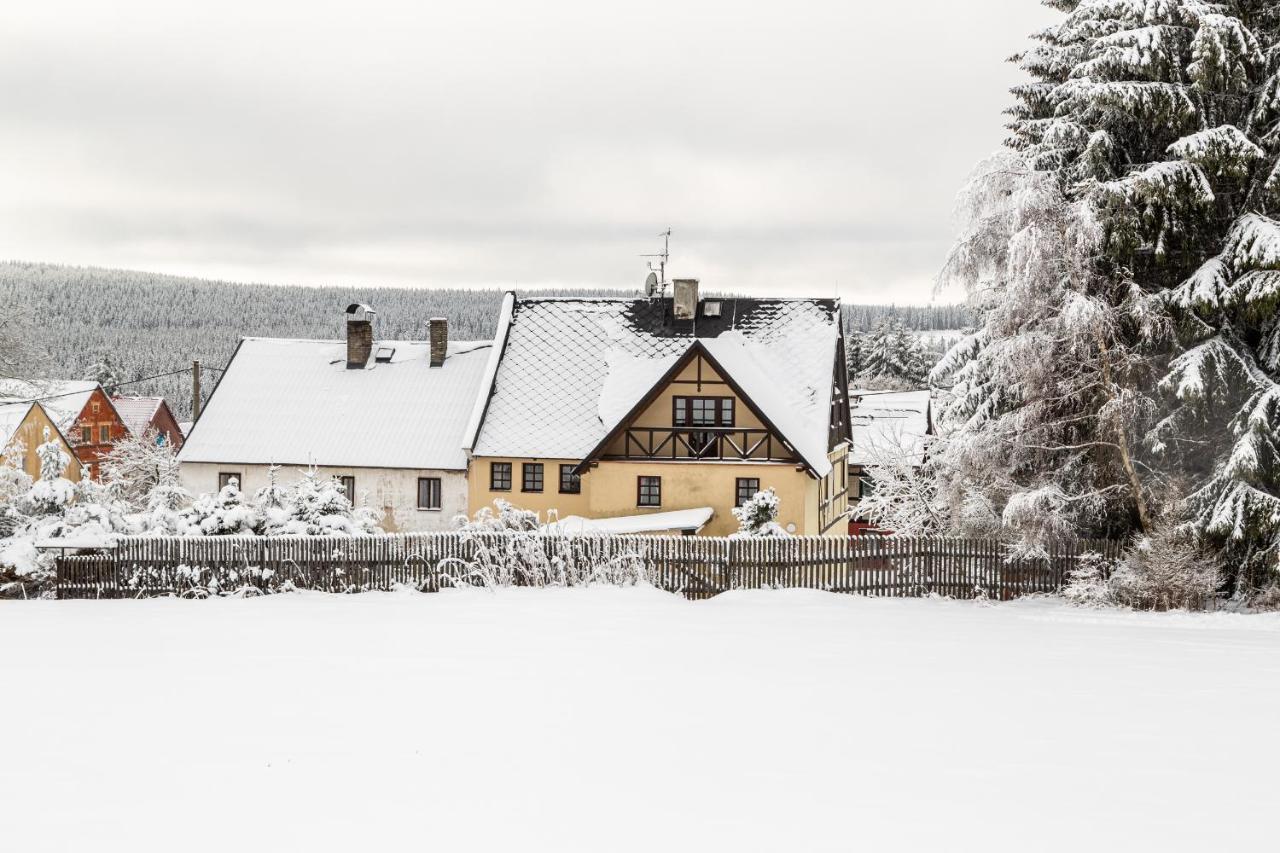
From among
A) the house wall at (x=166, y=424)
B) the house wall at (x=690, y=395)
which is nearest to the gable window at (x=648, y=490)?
the house wall at (x=690, y=395)

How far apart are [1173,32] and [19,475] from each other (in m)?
27.1

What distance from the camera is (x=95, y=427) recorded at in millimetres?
64000

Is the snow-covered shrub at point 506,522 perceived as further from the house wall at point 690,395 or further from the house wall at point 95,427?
the house wall at point 95,427

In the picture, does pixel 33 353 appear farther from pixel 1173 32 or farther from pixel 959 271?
pixel 1173 32

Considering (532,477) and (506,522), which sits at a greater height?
(532,477)

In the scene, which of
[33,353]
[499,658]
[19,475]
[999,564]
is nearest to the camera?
[499,658]

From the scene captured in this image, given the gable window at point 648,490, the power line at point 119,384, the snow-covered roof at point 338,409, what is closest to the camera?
the gable window at point 648,490

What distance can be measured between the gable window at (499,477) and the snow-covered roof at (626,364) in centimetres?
66

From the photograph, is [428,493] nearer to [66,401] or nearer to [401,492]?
[401,492]

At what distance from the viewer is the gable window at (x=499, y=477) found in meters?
32.6

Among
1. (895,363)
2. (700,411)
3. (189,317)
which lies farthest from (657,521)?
(189,317)

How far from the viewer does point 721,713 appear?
35.0ft

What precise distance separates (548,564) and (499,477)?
489 inches

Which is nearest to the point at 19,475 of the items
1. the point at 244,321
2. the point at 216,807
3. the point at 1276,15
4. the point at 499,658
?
the point at 499,658
